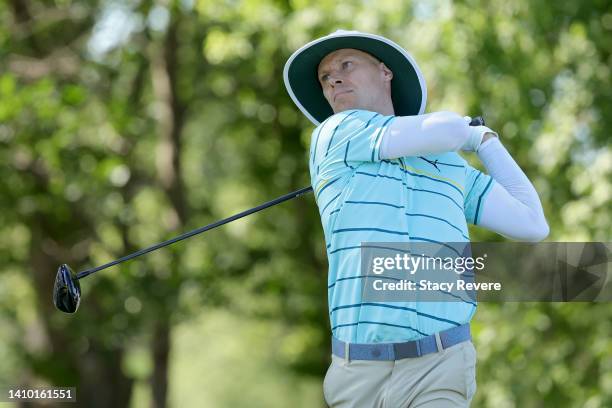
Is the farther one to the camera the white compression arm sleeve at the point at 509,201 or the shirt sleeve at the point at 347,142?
the white compression arm sleeve at the point at 509,201

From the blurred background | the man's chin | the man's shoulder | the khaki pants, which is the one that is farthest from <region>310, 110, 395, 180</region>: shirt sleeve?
the blurred background

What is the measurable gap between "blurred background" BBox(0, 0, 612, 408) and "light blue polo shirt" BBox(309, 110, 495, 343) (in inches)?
189

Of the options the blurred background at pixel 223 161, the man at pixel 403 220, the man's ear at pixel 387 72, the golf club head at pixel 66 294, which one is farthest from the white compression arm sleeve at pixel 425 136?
the blurred background at pixel 223 161

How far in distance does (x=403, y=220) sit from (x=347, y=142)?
0.80 feet

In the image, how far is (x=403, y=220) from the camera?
262 centimetres

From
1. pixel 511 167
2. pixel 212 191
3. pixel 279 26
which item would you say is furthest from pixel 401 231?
pixel 212 191

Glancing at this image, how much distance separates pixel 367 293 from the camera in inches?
103

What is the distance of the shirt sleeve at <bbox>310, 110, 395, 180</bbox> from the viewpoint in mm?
2680

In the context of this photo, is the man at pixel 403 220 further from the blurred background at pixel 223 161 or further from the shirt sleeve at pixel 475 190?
the blurred background at pixel 223 161

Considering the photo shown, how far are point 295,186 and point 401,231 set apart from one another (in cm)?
1095

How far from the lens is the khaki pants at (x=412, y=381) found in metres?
2.60

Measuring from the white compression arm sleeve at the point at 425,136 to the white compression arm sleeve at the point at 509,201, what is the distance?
0.52ft

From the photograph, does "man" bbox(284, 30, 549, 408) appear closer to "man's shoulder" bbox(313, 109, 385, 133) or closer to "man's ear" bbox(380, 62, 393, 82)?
"man's shoulder" bbox(313, 109, 385, 133)

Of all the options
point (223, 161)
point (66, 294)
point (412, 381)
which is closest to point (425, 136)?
point (412, 381)
